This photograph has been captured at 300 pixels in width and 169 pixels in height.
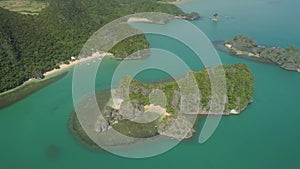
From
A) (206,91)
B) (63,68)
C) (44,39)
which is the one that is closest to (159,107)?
(206,91)

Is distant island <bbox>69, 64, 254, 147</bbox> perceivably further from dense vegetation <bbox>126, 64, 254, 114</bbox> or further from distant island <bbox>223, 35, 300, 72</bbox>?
distant island <bbox>223, 35, 300, 72</bbox>

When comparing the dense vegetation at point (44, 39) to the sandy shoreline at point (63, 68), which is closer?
the sandy shoreline at point (63, 68)

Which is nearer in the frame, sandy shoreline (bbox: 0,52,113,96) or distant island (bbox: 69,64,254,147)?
distant island (bbox: 69,64,254,147)

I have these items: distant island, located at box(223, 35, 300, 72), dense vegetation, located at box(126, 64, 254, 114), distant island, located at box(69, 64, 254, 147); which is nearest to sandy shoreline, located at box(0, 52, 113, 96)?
distant island, located at box(69, 64, 254, 147)

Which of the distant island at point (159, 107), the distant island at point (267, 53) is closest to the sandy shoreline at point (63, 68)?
the distant island at point (159, 107)

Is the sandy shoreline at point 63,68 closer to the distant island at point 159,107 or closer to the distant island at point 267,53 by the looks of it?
the distant island at point 159,107

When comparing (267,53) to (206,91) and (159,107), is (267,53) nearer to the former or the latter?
(206,91)
